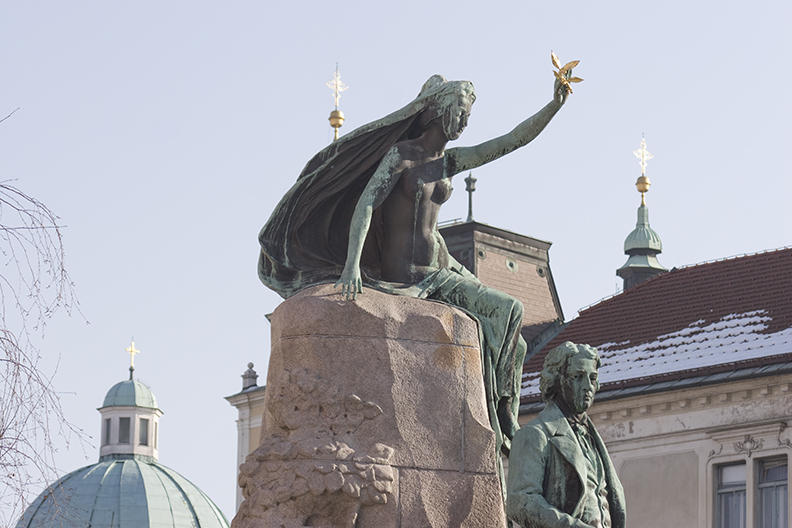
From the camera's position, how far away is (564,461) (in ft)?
44.1

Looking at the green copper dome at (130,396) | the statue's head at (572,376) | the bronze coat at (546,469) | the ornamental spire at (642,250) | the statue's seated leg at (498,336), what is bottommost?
the bronze coat at (546,469)

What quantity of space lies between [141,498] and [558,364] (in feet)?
279

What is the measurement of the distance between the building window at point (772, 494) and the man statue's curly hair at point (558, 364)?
1149 inches

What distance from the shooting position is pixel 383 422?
14.5 meters

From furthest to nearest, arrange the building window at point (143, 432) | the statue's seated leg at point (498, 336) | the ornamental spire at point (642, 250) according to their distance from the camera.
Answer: the building window at point (143, 432) → the ornamental spire at point (642, 250) → the statue's seated leg at point (498, 336)

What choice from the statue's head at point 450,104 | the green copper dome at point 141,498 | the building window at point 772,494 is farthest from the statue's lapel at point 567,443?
the green copper dome at point 141,498

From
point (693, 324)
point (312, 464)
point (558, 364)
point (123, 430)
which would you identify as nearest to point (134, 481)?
point (123, 430)

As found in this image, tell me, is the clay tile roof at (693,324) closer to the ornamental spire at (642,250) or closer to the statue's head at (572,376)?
the ornamental spire at (642,250)

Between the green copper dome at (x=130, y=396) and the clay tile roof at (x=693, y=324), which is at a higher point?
the green copper dome at (x=130, y=396)

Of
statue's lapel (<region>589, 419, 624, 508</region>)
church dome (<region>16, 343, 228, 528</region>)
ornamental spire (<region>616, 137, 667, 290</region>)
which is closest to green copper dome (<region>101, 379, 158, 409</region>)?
church dome (<region>16, 343, 228, 528</region>)

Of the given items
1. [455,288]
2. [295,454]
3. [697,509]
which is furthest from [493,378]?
[697,509]

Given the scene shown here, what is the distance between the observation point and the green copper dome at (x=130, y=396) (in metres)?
111

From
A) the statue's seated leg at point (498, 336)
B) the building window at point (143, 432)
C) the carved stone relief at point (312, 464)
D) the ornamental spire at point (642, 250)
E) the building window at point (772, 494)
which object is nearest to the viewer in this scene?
the carved stone relief at point (312, 464)

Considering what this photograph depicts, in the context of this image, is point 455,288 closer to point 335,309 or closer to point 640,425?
point 335,309
